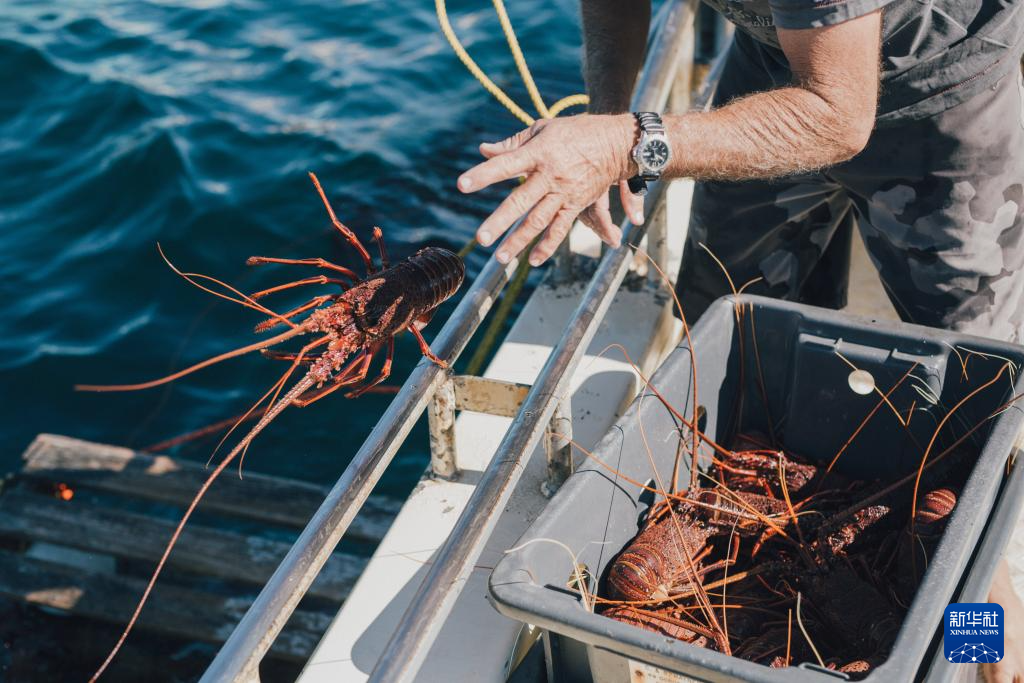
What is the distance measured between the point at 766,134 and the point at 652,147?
27 centimetres

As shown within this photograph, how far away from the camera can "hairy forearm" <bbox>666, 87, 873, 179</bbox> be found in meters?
2.14

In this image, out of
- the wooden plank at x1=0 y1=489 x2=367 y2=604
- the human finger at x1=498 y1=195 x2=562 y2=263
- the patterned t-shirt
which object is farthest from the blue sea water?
the patterned t-shirt

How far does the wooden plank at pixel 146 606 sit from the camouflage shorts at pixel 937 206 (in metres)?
2.35

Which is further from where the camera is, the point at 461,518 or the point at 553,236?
the point at 553,236

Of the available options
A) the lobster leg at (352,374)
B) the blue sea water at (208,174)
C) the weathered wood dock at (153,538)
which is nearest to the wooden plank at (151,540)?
the weathered wood dock at (153,538)

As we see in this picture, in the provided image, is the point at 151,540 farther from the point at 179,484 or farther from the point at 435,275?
the point at 435,275

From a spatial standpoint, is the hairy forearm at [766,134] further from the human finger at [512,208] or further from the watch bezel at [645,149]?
the human finger at [512,208]

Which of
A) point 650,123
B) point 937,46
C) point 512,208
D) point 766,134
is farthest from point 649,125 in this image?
point 937,46

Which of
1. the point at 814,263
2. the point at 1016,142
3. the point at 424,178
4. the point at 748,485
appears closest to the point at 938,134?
the point at 1016,142

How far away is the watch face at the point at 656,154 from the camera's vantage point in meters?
2.14

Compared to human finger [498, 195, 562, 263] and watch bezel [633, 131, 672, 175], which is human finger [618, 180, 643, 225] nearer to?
watch bezel [633, 131, 672, 175]

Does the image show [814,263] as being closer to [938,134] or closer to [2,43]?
[938,134]

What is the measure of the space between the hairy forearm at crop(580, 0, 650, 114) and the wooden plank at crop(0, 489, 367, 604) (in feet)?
7.11

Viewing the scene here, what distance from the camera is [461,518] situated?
6.54ft
